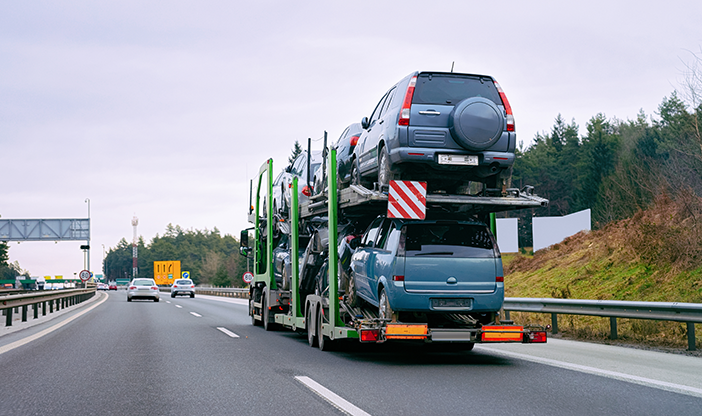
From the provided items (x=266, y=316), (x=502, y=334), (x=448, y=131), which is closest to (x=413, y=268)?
(x=502, y=334)

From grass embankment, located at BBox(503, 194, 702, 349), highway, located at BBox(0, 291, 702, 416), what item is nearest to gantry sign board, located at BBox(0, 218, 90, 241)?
grass embankment, located at BBox(503, 194, 702, 349)

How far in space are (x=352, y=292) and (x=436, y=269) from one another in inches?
69.5

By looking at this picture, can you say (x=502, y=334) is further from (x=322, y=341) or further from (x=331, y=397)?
(x=322, y=341)

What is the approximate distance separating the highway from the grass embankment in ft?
8.59

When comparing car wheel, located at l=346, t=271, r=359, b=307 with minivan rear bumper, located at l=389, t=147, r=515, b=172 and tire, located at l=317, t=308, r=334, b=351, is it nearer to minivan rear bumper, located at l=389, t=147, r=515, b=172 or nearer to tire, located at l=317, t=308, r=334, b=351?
tire, located at l=317, t=308, r=334, b=351

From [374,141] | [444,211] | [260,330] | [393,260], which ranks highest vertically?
[374,141]

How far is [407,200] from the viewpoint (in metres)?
8.86

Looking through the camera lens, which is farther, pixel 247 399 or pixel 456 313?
pixel 456 313

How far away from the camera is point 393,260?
880 centimetres

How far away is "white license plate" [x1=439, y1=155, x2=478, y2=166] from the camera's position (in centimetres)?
916

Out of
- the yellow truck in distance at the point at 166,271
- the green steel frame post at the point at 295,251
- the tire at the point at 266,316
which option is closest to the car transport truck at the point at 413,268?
the green steel frame post at the point at 295,251

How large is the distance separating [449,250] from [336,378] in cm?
224

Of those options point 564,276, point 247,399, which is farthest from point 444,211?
point 564,276

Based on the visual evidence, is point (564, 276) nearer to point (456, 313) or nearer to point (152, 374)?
point (456, 313)
